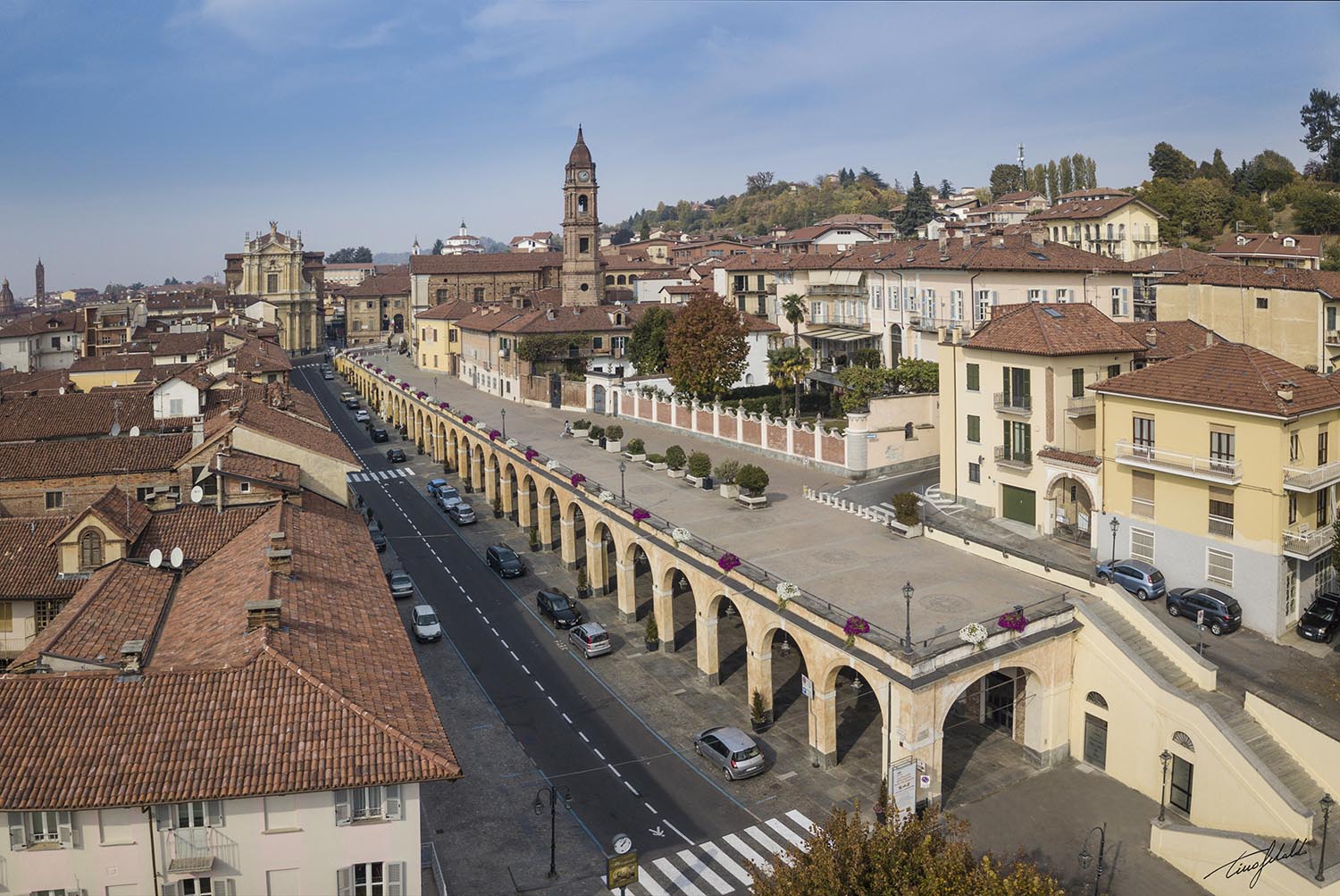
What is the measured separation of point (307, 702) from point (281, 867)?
131 inches

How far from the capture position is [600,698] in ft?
126

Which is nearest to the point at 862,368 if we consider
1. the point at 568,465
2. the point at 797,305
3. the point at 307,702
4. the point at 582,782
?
the point at 797,305

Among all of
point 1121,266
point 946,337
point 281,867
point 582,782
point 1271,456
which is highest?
point 1121,266

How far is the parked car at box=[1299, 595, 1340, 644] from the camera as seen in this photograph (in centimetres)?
3219

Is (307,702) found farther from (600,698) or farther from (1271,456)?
(1271,456)

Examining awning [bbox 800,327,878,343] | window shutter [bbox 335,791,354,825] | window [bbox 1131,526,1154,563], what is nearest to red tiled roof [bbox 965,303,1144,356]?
window [bbox 1131,526,1154,563]

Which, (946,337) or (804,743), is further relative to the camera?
(946,337)

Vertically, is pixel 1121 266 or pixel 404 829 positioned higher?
pixel 1121 266

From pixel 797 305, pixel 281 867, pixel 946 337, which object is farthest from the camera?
pixel 797 305

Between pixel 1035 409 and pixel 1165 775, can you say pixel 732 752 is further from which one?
pixel 1035 409

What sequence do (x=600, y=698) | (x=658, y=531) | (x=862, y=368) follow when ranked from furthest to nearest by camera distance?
(x=862, y=368) → (x=658, y=531) → (x=600, y=698)

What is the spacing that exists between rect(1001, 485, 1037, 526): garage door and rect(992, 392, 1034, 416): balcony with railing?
3.22 metres

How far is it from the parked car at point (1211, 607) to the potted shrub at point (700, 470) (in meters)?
23.3

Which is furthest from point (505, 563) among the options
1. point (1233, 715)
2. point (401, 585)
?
point (1233, 715)
